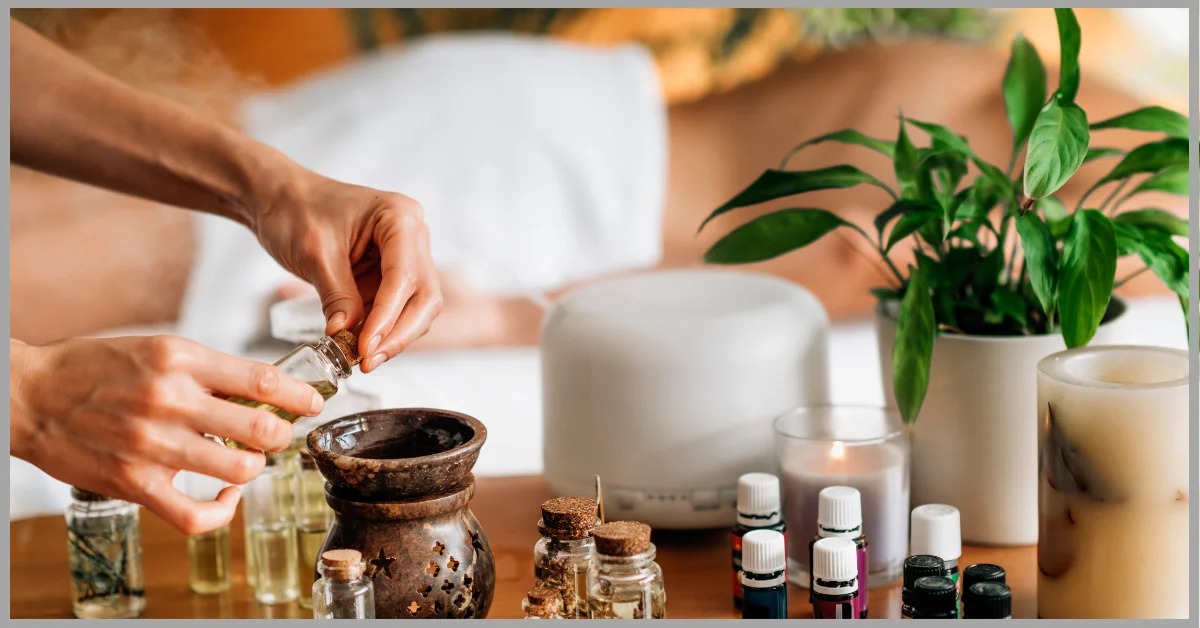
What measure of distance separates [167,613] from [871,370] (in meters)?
0.88

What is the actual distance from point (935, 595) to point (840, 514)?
9 centimetres

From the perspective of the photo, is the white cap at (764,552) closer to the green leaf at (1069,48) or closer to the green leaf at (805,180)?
the green leaf at (805,180)

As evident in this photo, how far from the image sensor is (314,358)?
2.11ft

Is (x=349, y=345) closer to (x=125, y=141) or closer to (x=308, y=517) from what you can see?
(x=308, y=517)

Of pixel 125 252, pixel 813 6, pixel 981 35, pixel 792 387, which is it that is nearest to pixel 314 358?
pixel 792 387

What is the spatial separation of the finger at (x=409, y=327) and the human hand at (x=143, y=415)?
0.32 feet

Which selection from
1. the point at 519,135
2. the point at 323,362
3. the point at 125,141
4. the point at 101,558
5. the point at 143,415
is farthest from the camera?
the point at 519,135

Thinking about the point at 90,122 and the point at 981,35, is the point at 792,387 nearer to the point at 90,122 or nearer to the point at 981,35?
the point at 90,122

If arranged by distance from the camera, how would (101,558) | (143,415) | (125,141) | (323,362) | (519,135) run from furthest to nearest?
(519,135) < (125,141) < (101,558) < (323,362) < (143,415)

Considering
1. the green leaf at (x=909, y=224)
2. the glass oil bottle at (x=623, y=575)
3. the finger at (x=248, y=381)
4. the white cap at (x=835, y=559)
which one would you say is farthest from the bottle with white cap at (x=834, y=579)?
the finger at (x=248, y=381)

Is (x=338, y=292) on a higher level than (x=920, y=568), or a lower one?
higher

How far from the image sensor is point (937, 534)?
27.9 inches

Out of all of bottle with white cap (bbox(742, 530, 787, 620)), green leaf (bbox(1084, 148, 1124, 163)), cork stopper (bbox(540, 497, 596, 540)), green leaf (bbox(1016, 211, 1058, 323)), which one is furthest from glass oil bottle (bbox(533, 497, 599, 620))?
green leaf (bbox(1084, 148, 1124, 163))

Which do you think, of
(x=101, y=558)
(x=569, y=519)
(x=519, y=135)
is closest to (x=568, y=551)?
(x=569, y=519)
